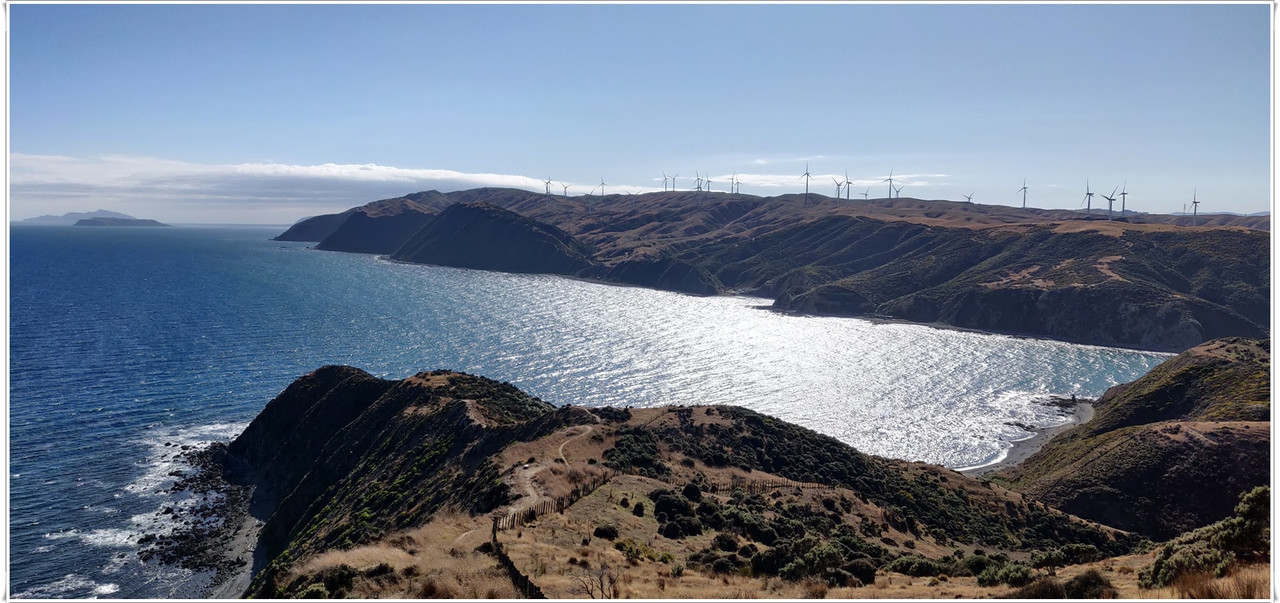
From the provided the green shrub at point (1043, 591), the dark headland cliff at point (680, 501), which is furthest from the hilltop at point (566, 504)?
the green shrub at point (1043, 591)

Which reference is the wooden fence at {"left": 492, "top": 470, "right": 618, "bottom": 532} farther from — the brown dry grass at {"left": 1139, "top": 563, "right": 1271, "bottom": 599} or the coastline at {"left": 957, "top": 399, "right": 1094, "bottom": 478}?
the coastline at {"left": 957, "top": 399, "right": 1094, "bottom": 478}

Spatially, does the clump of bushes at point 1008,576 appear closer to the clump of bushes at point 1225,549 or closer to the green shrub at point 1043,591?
the green shrub at point 1043,591

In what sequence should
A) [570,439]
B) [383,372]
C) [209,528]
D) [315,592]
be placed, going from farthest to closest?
[383,372], [209,528], [570,439], [315,592]

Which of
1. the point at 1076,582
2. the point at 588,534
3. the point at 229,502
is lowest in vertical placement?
the point at 229,502

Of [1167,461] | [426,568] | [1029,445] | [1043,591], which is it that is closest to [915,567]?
[1043,591]

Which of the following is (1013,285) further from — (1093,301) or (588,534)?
(588,534)

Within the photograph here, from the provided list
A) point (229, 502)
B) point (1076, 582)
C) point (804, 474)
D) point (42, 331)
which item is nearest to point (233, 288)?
point (42, 331)

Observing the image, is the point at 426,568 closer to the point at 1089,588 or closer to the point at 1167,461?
the point at 1089,588
